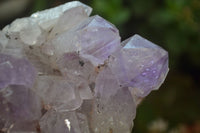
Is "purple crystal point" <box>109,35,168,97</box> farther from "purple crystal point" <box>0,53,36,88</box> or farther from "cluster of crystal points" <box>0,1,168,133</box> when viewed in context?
"purple crystal point" <box>0,53,36,88</box>

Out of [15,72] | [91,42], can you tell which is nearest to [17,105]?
[15,72]

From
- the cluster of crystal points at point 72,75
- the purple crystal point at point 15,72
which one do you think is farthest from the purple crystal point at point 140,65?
the purple crystal point at point 15,72

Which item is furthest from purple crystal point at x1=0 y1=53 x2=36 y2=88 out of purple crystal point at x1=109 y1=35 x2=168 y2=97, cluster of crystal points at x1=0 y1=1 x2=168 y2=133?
purple crystal point at x1=109 y1=35 x2=168 y2=97

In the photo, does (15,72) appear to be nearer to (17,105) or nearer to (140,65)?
(17,105)

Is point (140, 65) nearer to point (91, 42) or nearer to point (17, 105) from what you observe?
point (91, 42)

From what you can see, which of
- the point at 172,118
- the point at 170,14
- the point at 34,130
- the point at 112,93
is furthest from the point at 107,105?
the point at 172,118

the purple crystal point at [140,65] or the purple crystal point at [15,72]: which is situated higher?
the purple crystal point at [15,72]

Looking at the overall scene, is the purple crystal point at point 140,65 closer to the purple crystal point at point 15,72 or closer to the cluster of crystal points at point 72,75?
the cluster of crystal points at point 72,75
